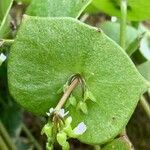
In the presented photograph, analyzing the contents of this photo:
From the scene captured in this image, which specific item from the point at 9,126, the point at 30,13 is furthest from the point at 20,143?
the point at 30,13

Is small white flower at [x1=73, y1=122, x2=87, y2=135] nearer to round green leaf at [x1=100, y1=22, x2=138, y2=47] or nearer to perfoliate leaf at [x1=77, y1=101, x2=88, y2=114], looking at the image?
perfoliate leaf at [x1=77, y1=101, x2=88, y2=114]

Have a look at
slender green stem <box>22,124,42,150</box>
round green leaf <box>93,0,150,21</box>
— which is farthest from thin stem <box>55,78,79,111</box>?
slender green stem <box>22,124,42,150</box>

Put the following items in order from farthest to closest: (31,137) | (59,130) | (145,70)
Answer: (31,137) < (145,70) < (59,130)

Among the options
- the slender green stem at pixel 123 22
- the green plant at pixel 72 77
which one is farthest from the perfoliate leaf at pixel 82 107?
the slender green stem at pixel 123 22

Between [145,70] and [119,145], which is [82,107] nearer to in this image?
[119,145]

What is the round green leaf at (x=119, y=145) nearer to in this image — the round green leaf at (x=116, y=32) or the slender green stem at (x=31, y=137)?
the round green leaf at (x=116, y=32)

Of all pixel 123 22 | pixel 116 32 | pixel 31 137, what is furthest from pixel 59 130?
pixel 31 137
